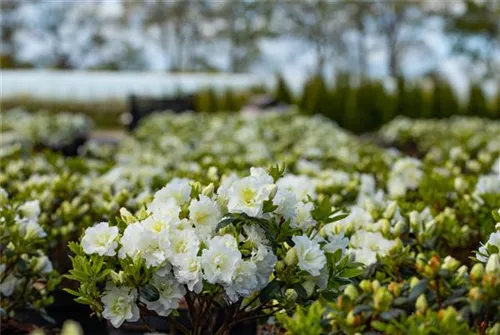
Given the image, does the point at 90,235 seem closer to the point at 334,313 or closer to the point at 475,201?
the point at 334,313

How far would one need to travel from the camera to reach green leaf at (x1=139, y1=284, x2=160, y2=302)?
5.77ft

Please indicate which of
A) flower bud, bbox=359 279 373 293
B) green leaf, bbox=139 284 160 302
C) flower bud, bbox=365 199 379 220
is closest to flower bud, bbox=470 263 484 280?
flower bud, bbox=359 279 373 293

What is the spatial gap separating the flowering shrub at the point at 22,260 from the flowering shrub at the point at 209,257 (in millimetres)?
742

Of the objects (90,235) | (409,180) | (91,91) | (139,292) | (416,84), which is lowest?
(91,91)

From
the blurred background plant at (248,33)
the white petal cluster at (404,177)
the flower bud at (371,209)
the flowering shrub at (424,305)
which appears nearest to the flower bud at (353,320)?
the flowering shrub at (424,305)

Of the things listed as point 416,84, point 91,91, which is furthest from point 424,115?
point 91,91

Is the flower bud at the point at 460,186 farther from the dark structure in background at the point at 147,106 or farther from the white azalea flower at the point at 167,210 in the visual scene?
the dark structure in background at the point at 147,106

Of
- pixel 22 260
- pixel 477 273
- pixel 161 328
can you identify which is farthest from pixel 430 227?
pixel 22 260

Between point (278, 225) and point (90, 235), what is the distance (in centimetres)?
47

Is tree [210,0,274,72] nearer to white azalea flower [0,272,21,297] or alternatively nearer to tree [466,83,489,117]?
tree [466,83,489,117]

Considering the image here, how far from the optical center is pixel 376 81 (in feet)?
57.8

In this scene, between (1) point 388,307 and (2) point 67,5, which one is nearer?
(1) point 388,307

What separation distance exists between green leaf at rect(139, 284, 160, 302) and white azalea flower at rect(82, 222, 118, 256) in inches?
4.7

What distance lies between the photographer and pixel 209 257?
1.72 meters
